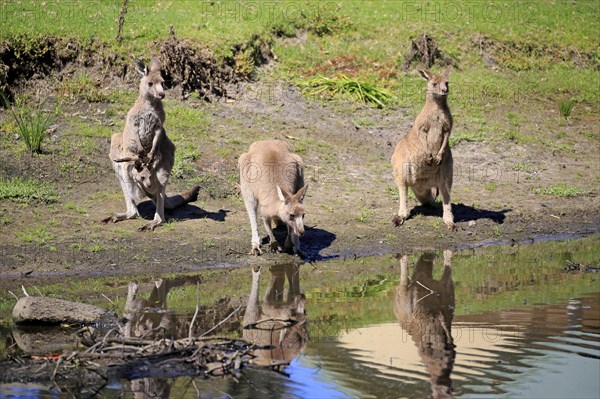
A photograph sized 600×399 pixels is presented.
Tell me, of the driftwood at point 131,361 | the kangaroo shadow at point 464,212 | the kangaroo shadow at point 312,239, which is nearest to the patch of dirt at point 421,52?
the kangaroo shadow at point 464,212

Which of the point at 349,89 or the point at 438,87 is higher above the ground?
the point at 349,89

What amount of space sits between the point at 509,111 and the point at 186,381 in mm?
10926

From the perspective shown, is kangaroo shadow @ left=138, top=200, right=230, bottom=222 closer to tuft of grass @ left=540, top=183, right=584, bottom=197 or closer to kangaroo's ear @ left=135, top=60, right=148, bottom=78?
kangaroo's ear @ left=135, top=60, right=148, bottom=78

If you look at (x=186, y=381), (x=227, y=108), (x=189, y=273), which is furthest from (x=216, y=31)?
(x=186, y=381)

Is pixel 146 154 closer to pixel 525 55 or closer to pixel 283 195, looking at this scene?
pixel 283 195

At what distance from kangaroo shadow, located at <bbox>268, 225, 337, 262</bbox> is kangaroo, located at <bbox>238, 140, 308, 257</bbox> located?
0.28m

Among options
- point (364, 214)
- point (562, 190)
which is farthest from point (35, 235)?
point (562, 190)

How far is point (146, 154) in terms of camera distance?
12.0 m

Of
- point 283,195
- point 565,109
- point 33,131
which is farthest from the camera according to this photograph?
point 565,109

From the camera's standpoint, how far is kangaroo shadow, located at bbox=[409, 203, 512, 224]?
42.1 ft

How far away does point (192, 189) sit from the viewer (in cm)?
1241

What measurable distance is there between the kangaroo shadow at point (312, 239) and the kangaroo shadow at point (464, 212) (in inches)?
55.8

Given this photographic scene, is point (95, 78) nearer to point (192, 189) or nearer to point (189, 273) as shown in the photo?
point (192, 189)

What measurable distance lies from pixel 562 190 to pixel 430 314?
571 centimetres
